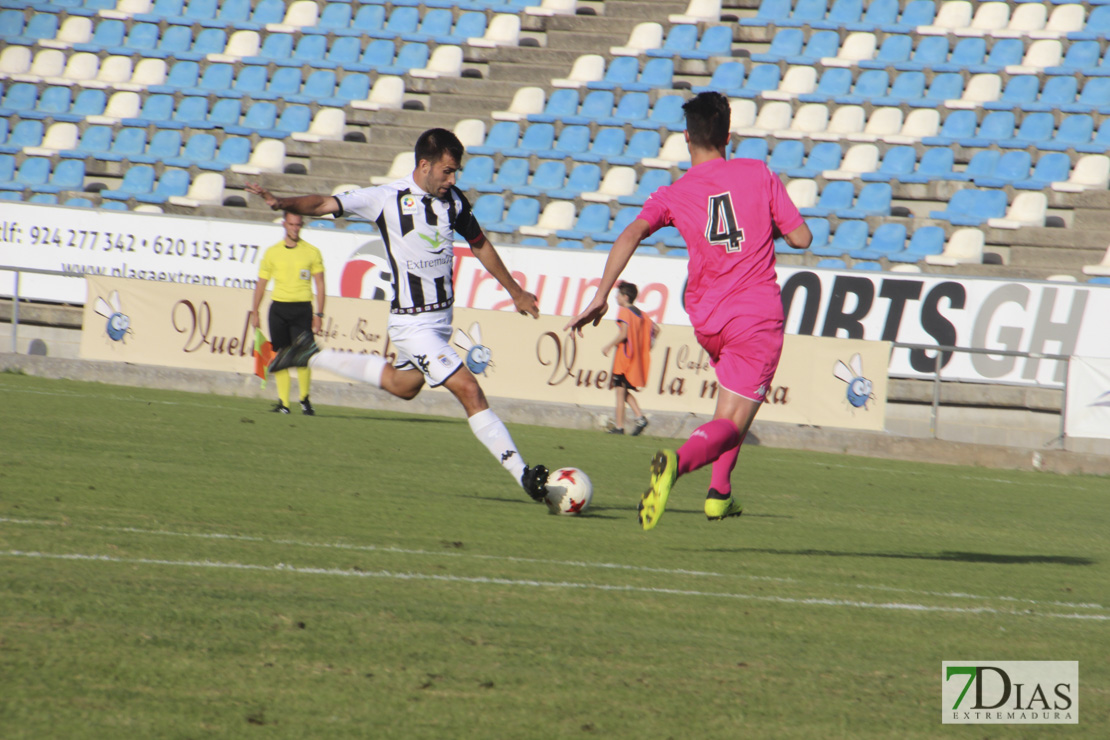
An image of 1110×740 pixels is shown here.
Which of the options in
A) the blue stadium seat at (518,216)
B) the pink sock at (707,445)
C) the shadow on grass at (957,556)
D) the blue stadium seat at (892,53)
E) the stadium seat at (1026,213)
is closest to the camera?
the pink sock at (707,445)

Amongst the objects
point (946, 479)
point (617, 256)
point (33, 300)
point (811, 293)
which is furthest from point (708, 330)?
point (33, 300)

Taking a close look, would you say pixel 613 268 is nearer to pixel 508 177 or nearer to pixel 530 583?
pixel 530 583

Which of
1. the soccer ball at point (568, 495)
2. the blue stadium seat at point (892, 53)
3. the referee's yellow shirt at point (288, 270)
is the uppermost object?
the blue stadium seat at point (892, 53)

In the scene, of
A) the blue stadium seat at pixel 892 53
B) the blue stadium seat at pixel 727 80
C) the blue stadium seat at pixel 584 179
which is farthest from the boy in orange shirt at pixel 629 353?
the blue stadium seat at pixel 892 53

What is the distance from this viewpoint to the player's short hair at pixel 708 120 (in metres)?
5.96

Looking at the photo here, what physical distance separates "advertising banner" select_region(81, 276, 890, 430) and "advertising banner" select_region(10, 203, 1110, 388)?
3.19ft

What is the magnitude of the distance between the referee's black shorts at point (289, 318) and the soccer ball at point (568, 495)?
692 cm

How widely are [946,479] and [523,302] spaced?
6.45 meters

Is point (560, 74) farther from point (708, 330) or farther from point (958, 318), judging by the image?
point (708, 330)

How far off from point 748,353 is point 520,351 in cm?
1022

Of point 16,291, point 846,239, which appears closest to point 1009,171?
point 846,239

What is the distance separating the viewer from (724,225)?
600 cm

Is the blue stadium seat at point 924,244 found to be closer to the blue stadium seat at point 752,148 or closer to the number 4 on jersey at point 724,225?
the blue stadium seat at point 752,148

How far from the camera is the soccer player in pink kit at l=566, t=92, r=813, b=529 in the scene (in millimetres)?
5969
